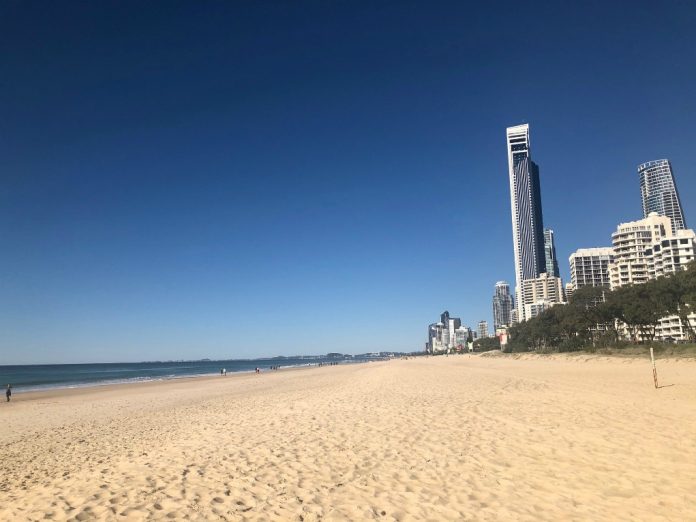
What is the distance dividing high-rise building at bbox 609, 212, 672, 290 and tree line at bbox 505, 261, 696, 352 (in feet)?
173

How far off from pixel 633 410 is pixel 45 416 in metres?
25.5

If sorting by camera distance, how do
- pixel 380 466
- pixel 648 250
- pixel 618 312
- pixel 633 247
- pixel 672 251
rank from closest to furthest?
1. pixel 380 466
2. pixel 618 312
3. pixel 672 251
4. pixel 648 250
5. pixel 633 247

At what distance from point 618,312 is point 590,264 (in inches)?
4869

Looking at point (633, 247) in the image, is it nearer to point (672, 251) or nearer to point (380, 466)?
point (672, 251)

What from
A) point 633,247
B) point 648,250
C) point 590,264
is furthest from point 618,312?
point 590,264

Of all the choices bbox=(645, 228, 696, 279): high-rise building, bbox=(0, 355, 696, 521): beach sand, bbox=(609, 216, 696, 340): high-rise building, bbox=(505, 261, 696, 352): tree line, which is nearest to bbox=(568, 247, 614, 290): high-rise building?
bbox=(609, 216, 696, 340): high-rise building

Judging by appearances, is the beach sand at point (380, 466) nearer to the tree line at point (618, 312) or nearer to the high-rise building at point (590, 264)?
the tree line at point (618, 312)

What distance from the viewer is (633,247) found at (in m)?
126

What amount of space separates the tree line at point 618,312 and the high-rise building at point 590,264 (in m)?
88.5

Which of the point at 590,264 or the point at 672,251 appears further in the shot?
the point at 590,264

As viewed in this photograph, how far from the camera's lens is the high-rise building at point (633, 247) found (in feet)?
405

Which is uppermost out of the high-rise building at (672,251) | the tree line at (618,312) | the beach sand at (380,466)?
the high-rise building at (672,251)

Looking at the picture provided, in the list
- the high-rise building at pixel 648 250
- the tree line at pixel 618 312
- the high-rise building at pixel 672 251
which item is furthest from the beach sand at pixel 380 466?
the high-rise building at pixel 672 251

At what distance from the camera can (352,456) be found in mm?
8836
